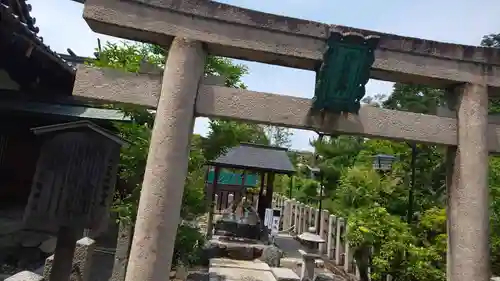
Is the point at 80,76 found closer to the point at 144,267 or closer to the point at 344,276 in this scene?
the point at 144,267

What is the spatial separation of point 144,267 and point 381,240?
249 inches

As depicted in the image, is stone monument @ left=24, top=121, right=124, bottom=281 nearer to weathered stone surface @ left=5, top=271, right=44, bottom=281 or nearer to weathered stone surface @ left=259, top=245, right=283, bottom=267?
weathered stone surface @ left=5, top=271, right=44, bottom=281

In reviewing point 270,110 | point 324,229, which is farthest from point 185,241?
point 324,229

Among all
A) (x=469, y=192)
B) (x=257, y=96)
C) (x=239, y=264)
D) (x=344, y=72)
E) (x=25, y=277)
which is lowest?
(x=239, y=264)

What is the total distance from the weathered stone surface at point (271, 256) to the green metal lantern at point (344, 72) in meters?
8.54

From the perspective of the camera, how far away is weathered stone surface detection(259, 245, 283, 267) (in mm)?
11203

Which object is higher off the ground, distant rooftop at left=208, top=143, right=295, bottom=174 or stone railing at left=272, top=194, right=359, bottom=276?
distant rooftop at left=208, top=143, right=295, bottom=174

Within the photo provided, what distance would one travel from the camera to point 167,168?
10.5 feet

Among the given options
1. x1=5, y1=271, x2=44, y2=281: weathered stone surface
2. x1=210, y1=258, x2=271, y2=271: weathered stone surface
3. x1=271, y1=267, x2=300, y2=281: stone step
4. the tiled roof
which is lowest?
x1=210, y1=258, x2=271, y2=271: weathered stone surface

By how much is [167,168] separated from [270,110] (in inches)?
41.6

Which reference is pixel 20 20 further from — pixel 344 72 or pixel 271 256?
pixel 271 256

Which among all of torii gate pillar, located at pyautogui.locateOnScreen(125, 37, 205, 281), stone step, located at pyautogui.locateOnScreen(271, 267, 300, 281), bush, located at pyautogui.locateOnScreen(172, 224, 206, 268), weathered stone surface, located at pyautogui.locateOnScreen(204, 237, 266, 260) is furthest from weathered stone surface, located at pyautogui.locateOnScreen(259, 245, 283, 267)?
torii gate pillar, located at pyautogui.locateOnScreen(125, 37, 205, 281)

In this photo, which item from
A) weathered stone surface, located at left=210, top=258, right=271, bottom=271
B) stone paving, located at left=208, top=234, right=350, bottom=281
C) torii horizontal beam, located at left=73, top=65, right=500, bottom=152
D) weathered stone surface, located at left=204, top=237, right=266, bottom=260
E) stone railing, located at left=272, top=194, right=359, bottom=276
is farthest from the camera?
stone railing, located at left=272, top=194, right=359, bottom=276

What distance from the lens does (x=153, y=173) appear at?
320 cm
